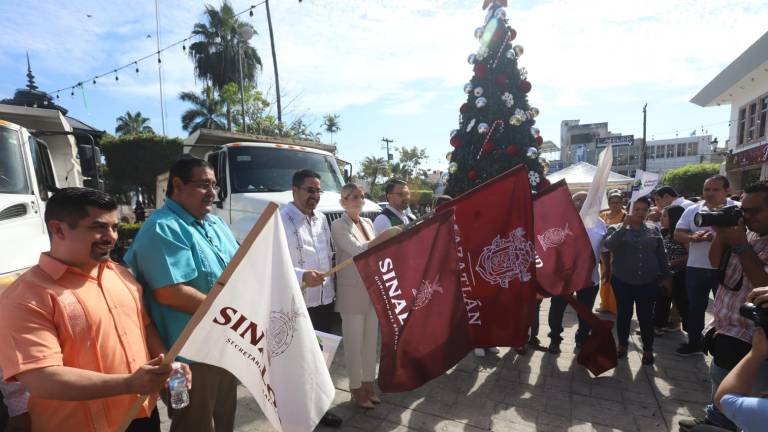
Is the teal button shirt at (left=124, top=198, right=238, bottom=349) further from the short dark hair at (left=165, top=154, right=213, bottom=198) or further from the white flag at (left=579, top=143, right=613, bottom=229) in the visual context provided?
the white flag at (left=579, top=143, right=613, bottom=229)

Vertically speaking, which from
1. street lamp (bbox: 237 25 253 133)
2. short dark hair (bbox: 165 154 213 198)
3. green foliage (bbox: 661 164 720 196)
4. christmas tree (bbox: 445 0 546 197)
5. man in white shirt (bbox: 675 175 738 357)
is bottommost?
green foliage (bbox: 661 164 720 196)

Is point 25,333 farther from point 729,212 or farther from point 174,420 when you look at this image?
point 729,212

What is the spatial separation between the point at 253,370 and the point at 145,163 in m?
26.3

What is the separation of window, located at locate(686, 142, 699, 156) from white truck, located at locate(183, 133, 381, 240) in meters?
72.0

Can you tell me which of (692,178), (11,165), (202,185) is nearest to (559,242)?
(202,185)

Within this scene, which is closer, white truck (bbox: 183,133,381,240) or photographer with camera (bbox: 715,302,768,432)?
photographer with camera (bbox: 715,302,768,432)

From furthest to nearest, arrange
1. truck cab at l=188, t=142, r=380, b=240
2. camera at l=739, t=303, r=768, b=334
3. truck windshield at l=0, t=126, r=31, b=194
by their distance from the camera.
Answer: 1. truck cab at l=188, t=142, r=380, b=240
2. truck windshield at l=0, t=126, r=31, b=194
3. camera at l=739, t=303, r=768, b=334

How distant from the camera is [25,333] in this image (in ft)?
4.68

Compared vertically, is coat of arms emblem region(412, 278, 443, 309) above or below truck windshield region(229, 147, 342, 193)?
below

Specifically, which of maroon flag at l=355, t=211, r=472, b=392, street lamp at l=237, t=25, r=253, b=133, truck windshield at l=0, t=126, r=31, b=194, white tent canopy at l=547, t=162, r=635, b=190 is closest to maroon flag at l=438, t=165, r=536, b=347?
maroon flag at l=355, t=211, r=472, b=392

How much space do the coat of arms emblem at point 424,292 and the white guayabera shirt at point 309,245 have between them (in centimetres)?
104

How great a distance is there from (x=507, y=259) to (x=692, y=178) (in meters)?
34.0

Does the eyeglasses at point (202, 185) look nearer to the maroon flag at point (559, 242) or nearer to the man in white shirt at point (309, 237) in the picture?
the man in white shirt at point (309, 237)

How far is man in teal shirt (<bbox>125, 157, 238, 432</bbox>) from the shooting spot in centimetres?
198
